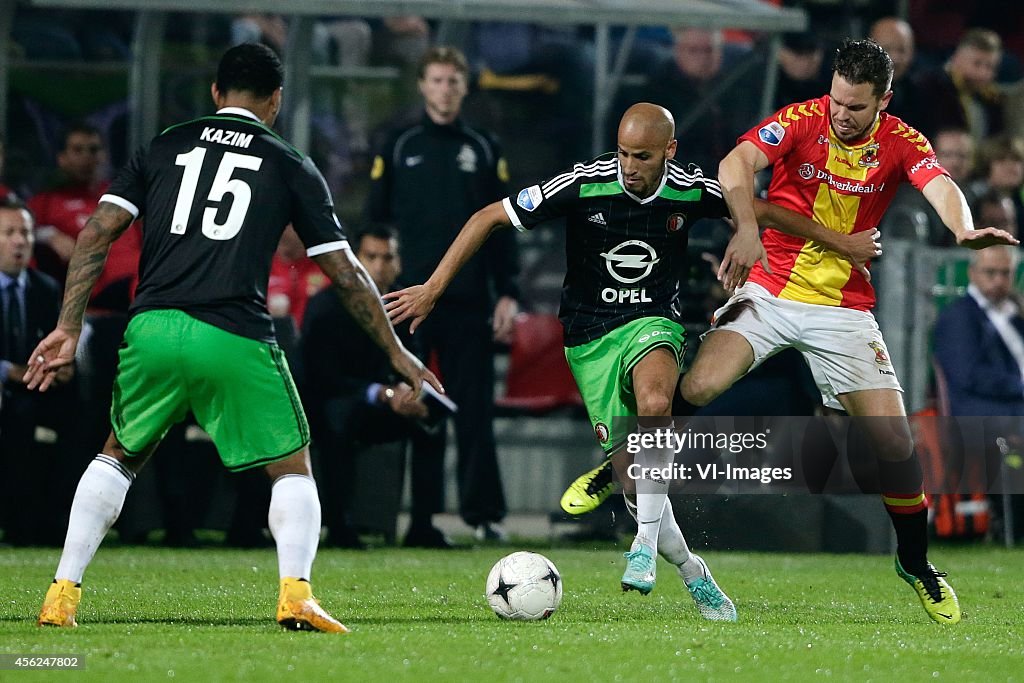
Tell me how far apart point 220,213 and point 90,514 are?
1220 millimetres

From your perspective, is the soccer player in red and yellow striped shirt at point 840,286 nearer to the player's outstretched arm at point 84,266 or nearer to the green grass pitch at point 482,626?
the green grass pitch at point 482,626

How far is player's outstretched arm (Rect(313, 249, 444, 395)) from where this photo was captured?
6.51 meters

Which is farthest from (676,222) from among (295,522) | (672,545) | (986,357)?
(986,357)

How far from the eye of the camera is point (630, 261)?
759cm

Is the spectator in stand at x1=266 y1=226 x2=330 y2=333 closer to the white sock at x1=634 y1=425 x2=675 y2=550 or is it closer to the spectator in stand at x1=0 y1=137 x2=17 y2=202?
the spectator in stand at x1=0 y1=137 x2=17 y2=202

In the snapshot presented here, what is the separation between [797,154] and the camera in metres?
7.85

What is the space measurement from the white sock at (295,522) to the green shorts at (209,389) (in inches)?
4.8

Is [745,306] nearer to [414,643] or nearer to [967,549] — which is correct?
[414,643]

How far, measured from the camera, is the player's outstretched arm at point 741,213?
7059 mm

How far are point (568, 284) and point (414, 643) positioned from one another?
85.8 inches

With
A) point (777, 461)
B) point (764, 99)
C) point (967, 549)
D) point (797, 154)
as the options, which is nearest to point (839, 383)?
point (797, 154)

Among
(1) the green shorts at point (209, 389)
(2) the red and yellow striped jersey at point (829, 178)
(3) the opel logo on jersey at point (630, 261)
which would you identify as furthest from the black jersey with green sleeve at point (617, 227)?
(1) the green shorts at point (209, 389)

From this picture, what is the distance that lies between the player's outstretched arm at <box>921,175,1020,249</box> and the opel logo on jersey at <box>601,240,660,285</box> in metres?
1.24

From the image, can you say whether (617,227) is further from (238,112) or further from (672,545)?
(238,112)
